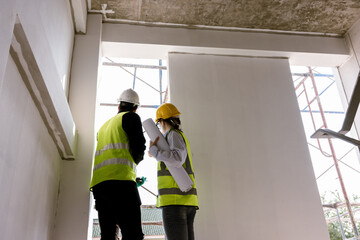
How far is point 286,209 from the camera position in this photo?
3.65 meters

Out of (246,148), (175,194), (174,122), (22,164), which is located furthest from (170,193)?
(246,148)

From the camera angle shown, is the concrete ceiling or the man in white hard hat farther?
the concrete ceiling

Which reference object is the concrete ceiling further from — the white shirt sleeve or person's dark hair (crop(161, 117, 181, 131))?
the white shirt sleeve

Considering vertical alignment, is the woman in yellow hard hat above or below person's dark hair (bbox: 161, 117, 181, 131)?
below

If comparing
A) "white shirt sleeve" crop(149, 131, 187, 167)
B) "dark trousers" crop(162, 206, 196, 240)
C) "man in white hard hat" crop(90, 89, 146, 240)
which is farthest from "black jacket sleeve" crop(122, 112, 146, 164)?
"dark trousers" crop(162, 206, 196, 240)

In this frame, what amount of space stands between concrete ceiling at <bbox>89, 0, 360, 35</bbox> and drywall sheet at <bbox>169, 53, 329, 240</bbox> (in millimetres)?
479

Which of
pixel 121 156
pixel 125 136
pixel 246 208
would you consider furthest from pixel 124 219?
pixel 246 208

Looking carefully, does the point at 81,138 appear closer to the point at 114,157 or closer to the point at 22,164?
the point at 114,157

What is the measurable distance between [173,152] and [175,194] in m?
0.34

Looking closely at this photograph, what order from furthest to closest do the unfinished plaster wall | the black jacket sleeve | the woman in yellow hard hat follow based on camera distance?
1. the black jacket sleeve
2. the woman in yellow hard hat
3. the unfinished plaster wall

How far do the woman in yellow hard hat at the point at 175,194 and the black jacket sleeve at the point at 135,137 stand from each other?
132 mm

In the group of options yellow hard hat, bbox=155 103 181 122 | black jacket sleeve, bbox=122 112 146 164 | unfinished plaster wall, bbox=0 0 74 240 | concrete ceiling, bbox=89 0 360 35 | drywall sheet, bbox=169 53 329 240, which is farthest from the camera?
concrete ceiling, bbox=89 0 360 35

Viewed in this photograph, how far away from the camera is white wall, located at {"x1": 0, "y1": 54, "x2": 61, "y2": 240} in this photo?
5.34 ft

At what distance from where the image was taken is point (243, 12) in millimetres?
4195
